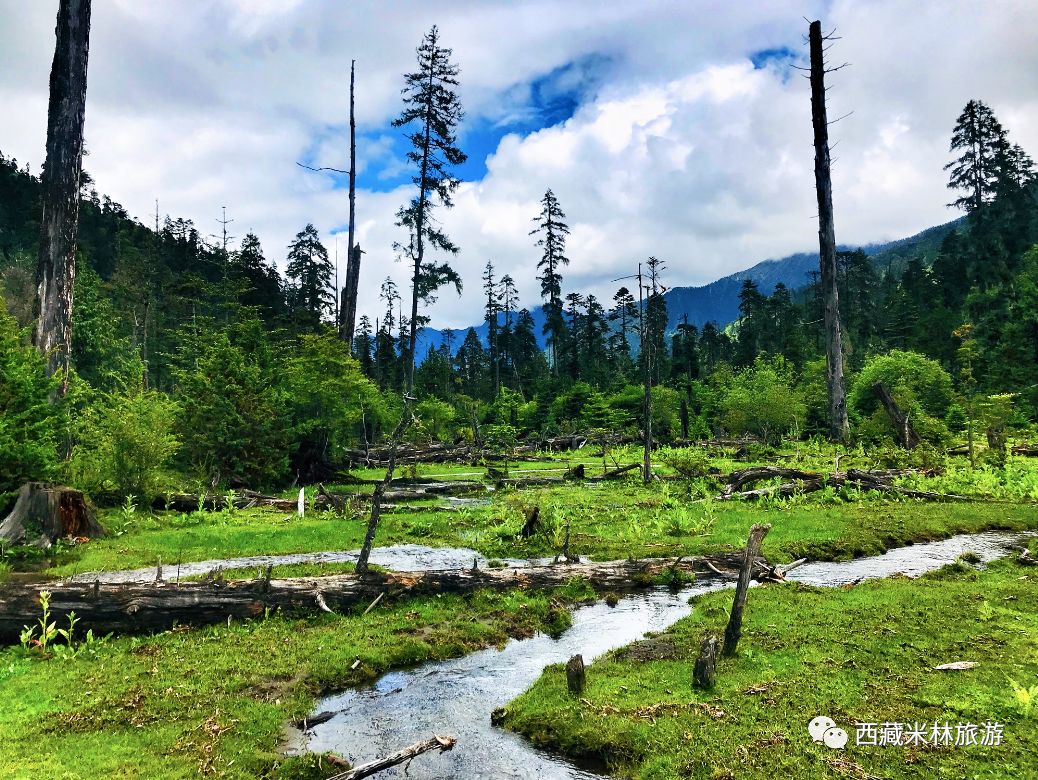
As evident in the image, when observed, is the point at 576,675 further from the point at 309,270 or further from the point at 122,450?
the point at 309,270

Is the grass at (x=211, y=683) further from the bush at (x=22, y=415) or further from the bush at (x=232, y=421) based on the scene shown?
the bush at (x=232, y=421)

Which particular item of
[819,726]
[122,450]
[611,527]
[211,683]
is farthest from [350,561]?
[819,726]

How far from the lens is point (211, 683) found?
8328mm

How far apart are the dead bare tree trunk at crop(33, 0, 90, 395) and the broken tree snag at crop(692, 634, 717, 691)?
21215mm

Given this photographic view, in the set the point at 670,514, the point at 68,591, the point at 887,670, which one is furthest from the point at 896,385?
the point at 68,591

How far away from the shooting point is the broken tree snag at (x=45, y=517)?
48.7ft

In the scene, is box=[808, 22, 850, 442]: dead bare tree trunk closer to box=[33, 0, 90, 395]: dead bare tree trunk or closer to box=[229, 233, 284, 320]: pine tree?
box=[33, 0, 90, 395]: dead bare tree trunk

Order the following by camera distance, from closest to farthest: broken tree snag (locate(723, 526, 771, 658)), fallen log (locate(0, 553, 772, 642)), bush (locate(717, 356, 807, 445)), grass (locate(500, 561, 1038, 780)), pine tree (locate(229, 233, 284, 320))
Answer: grass (locate(500, 561, 1038, 780)) → broken tree snag (locate(723, 526, 771, 658)) → fallen log (locate(0, 553, 772, 642)) → bush (locate(717, 356, 807, 445)) → pine tree (locate(229, 233, 284, 320))

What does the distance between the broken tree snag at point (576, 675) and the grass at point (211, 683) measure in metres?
2.85

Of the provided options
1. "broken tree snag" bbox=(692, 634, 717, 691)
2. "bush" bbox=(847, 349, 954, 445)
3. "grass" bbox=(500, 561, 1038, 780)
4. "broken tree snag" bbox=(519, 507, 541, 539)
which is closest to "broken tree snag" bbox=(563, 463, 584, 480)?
"broken tree snag" bbox=(519, 507, 541, 539)

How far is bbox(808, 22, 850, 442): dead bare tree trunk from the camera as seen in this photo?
64.1 feet

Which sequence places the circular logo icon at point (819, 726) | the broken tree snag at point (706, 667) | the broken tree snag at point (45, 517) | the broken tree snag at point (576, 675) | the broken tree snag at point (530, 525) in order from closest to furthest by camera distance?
the circular logo icon at point (819, 726) → the broken tree snag at point (706, 667) → the broken tree snag at point (576, 675) → the broken tree snag at point (45, 517) → the broken tree snag at point (530, 525)

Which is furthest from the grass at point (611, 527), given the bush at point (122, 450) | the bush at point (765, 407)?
the bush at point (765, 407)

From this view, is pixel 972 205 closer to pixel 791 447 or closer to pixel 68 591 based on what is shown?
pixel 791 447
